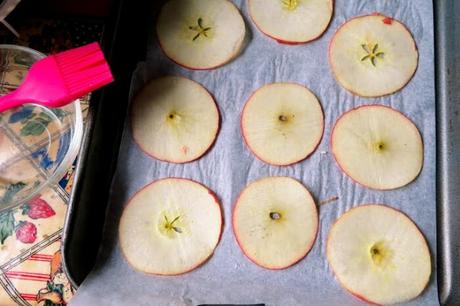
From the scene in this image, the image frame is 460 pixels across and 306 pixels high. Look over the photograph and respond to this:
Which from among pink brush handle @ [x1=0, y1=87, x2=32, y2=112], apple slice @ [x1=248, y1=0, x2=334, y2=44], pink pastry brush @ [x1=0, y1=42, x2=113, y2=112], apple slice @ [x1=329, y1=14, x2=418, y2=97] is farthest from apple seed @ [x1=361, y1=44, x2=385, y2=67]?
pink brush handle @ [x1=0, y1=87, x2=32, y2=112]

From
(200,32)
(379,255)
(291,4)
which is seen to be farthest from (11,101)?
(379,255)

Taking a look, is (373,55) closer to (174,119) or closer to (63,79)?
(174,119)

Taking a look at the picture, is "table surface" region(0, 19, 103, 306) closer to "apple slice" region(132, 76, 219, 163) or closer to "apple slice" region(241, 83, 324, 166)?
"apple slice" region(132, 76, 219, 163)

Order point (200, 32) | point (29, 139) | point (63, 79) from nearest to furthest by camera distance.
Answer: point (63, 79), point (29, 139), point (200, 32)

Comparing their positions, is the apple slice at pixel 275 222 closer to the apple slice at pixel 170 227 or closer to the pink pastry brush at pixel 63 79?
the apple slice at pixel 170 227

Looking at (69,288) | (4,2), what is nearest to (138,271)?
(69,288)
